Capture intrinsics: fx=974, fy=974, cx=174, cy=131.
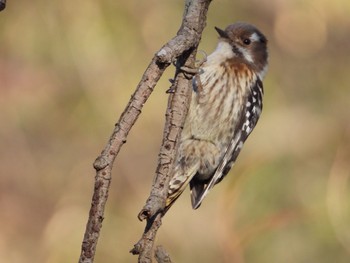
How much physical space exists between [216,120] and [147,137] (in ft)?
9.54

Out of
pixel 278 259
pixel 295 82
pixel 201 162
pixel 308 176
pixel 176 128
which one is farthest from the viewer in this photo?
pixel 295 82

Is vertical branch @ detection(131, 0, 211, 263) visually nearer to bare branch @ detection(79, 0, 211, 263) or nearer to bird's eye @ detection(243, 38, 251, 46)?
bare branch @ detection(79, 0, 211, 263)

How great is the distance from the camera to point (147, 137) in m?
8.05

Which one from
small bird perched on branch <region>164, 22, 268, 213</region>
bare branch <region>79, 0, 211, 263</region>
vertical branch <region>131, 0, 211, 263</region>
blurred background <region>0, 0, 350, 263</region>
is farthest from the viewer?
blurred background <region>0, 0, 350, 263</region>

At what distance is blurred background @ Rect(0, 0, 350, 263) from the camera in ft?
24.1

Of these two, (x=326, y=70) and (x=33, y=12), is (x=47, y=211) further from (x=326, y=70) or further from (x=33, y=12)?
(x=326, y=70)

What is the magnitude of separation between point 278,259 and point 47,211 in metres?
1.99

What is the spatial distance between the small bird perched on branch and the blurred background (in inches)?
78.5

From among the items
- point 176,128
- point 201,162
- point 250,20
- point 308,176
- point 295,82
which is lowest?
point 176,128

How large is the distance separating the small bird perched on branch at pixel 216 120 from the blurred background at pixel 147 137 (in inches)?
78.5

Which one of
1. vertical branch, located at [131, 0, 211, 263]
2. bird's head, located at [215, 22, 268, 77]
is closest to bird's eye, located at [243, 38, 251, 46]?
bird's head, located at [215, 22, 268, 77]

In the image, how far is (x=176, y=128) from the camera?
313cm

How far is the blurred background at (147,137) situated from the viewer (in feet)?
24.1

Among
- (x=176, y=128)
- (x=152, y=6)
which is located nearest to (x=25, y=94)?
(x=152, y=6)
